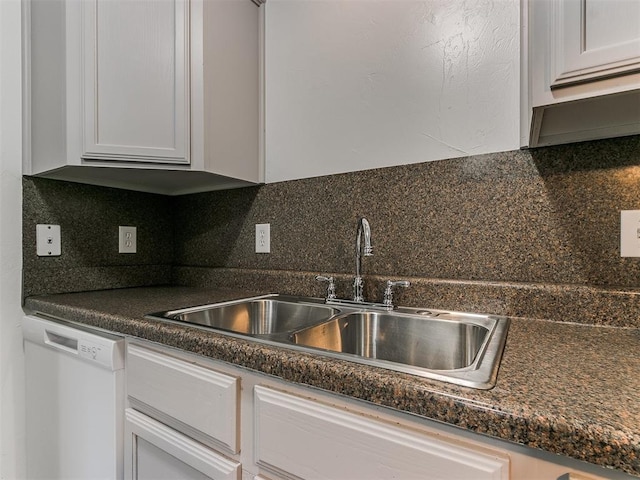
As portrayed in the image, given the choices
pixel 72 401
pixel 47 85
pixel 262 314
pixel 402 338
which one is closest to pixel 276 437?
pixel 402 338

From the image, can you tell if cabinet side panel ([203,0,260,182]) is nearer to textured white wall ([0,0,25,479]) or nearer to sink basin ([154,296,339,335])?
sink basin ([154,296,339,335])

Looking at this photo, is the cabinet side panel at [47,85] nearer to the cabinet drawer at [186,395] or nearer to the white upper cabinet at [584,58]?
the cabinet drawer at [186,395]

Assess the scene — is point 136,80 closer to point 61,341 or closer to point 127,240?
point 127,240

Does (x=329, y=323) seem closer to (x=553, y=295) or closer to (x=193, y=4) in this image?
(x=553, y=295)

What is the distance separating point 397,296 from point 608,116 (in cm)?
69

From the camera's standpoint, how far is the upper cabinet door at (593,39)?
0.55 m

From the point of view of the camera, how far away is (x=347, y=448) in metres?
0.53

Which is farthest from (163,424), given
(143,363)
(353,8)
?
(353,8)

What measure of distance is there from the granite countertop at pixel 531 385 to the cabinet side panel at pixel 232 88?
0.71 metres

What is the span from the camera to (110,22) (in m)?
1.11

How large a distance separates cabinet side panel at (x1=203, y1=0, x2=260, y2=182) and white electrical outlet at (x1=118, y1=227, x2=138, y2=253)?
24.7 inches

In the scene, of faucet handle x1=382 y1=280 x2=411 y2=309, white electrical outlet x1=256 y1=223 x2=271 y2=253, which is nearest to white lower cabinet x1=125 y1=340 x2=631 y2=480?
faucet handle x1=382 y1=280 x2=411 y2=309

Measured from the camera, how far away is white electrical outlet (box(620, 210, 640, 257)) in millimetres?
813

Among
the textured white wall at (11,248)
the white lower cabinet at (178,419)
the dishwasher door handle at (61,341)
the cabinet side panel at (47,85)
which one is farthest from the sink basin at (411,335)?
the textured white wall at (11,248)
